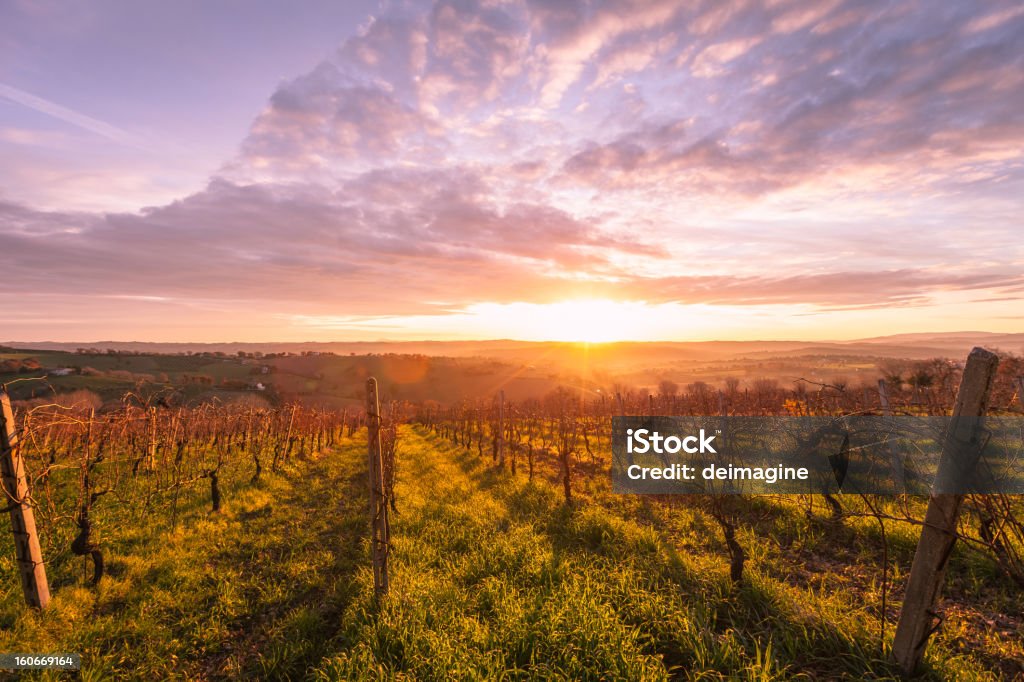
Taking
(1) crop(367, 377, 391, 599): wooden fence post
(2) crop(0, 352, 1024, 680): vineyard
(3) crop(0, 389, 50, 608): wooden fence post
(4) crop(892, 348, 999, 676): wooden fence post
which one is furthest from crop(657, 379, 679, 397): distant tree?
(3) crop(0, 389, 50, 608): wooden fence post

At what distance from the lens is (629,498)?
11516 mm

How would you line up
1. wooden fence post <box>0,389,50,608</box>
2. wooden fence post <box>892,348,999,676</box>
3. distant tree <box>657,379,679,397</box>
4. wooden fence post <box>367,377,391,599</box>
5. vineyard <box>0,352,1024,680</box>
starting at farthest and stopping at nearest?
distant tree <box>657,379,679,397</box> < wooden fence post <box>367,377,391,599</box> < wooden fence post <box>0,389,50,608</box> < vineyard <box>0,352,1024,680</box> < wooden fence post <box>892,348,999,676</box>

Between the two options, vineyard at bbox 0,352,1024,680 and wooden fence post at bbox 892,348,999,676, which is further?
vineyard at bbox 0,352,1024,680

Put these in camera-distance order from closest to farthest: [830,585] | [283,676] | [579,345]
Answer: [283,676] < [830,585] < [579,345]

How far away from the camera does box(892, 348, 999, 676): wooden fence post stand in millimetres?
3479

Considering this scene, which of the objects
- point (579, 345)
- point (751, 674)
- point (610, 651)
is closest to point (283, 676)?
point (610, 651)

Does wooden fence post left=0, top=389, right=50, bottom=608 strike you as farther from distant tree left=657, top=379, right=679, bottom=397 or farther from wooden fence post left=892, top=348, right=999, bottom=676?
distant tree left=657, top=379, right=679, bottom=397

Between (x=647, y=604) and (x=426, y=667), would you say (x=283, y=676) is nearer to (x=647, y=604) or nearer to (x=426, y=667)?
(x=426, y=667)

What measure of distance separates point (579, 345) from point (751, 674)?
624 ft

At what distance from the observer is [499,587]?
6172 millimetres

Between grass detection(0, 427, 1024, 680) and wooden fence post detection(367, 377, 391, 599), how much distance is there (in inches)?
12.4

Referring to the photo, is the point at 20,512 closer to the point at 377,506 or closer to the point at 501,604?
the point at 377,506

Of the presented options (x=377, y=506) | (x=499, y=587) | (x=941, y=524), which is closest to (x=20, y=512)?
(x=377, y=506)

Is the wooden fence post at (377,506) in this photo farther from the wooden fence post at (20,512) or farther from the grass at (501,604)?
the wooden fence post at (20,512)
